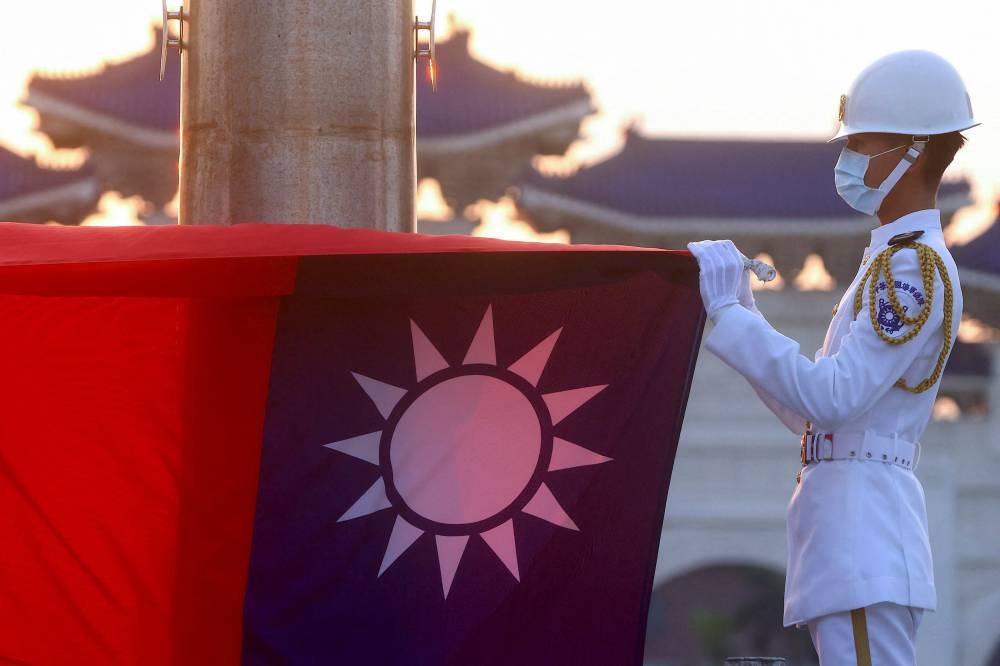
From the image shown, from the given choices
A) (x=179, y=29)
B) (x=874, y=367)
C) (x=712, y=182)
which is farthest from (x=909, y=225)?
(x=712, y=182)

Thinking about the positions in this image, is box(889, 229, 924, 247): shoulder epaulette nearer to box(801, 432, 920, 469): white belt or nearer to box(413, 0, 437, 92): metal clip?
box(801, 432, 920, 469): white belt

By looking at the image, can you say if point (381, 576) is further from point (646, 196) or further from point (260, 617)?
point (646, 196)

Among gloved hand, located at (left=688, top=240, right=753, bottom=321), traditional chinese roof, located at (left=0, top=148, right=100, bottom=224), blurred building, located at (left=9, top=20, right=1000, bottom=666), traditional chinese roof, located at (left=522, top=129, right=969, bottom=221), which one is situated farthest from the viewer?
traditional chinese roof, located at (left=522, top=129, right=969, bottom=221)

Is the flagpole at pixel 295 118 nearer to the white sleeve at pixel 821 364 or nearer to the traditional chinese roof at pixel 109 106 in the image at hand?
the white sleeve at pixel 821 364

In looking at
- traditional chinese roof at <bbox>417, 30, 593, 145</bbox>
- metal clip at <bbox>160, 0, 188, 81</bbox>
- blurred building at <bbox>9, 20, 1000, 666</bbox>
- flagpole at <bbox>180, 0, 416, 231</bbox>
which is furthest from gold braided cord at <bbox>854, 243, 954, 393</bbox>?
traditional chinese roof at <bbox>417, 30, 593, 145</bbox>

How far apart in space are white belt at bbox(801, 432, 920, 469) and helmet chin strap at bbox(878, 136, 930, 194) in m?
0.44

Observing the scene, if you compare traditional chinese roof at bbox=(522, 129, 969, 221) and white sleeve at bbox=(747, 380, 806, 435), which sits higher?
traditional chinese roof at bbox=(522, 129, 969, 221)

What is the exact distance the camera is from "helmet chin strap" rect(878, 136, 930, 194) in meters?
3.10

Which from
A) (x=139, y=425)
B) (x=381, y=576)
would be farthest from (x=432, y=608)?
(x=139, y=425)

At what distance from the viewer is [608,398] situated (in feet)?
11.2

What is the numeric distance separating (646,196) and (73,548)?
716 inches

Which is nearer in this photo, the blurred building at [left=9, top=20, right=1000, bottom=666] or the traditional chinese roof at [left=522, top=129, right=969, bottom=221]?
the blurred building at [left=9, top=20, right=1000, bottom=666]

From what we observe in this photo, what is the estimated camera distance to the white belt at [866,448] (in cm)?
306

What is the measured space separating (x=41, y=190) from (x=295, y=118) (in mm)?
17754
